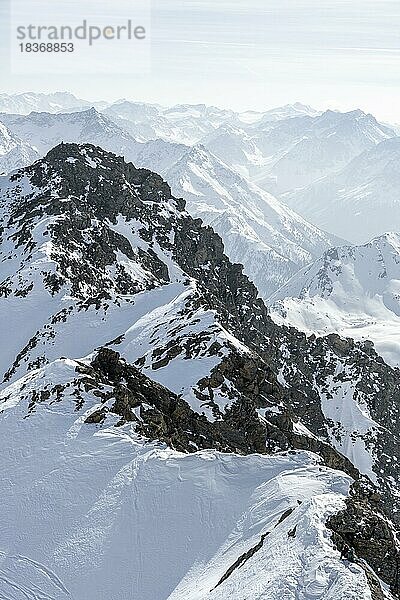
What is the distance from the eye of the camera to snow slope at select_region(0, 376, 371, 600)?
20281 millimetres

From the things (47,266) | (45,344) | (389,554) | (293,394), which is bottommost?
(293,394)

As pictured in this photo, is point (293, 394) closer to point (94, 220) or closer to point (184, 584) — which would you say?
point (94, 220)

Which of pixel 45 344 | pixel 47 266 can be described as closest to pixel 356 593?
pixel 45 344

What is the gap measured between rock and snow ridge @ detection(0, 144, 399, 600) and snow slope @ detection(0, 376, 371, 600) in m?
0.08

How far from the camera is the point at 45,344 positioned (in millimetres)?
62219

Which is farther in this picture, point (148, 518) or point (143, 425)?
point (143, 425)

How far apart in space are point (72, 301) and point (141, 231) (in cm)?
3708

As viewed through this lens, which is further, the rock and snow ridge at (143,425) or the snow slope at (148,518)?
the rock and snow ridge at (143,425)

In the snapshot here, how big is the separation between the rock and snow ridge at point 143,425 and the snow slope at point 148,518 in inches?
3.1

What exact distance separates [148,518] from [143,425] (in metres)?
6.99

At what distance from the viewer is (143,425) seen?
109 feet

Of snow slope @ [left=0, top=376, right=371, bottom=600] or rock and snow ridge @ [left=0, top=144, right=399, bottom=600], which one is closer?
snow slope @ [left=0, top=376, right=371, bottom=600]

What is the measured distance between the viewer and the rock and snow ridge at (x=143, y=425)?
74.9ft

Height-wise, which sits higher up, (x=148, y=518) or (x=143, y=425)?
(x=143, y=425)
